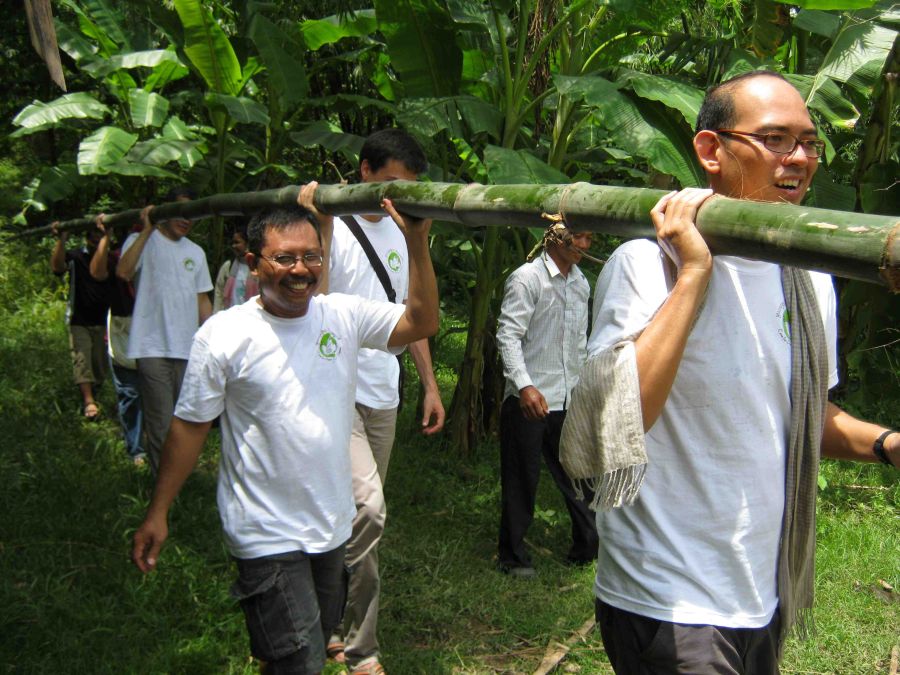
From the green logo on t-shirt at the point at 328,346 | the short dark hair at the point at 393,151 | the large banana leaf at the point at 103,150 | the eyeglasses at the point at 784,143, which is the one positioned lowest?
the large banana leaf at the point at 103,150

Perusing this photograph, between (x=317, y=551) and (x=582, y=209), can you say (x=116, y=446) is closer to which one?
(x=317, y=551)

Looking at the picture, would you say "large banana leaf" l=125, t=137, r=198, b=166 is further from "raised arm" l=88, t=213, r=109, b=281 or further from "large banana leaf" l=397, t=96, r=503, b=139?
"large banana leaf" l=397, t=96, r=503, b=139

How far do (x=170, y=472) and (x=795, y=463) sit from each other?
1.96 m

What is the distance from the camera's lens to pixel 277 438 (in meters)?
3.10

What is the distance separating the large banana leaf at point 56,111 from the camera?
8.80 metres

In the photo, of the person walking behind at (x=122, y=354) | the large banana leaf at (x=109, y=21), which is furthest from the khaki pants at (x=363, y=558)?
the large banana leaf at (x=109, y=21)

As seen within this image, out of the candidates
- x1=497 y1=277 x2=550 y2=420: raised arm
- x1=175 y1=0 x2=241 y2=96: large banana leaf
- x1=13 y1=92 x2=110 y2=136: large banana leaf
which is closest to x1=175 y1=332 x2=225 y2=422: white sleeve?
x1=497 y1=277 x2=550 y2=420: raised arm

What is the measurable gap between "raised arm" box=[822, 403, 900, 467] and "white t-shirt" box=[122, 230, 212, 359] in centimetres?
444

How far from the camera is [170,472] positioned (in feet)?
10.4

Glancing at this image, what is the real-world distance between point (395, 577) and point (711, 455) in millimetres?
3345

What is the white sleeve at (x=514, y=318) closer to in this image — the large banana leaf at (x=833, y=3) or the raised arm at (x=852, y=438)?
the large banana leaf at (x=833, y=3)

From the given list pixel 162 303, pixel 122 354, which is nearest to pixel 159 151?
pixel 122 354

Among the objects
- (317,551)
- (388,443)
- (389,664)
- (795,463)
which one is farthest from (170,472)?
(795,463)

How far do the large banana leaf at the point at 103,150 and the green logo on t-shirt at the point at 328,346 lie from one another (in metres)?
5.26
